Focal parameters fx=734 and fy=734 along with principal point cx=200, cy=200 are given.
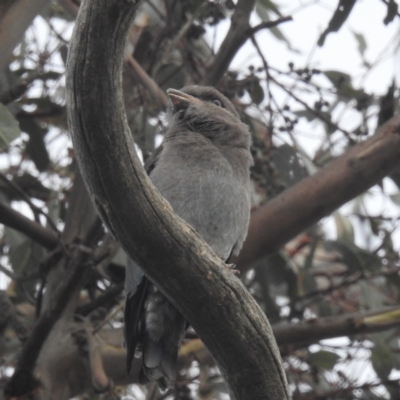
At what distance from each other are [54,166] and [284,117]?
55.6 inches

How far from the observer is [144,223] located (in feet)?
6.53

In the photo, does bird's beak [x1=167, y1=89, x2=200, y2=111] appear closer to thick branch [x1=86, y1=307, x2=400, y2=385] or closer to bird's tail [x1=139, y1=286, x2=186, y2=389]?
bird's tail [x1=139, y1=286, x2=186, y2=389]

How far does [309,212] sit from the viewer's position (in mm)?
3436

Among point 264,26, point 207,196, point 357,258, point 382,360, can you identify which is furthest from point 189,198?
point 382,360

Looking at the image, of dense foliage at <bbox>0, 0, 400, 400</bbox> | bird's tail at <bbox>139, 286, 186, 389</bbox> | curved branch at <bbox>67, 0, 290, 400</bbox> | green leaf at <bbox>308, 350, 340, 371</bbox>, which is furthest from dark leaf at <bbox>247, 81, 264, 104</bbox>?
curved branch at <bbox>67, 0, 290, 400</bbox>

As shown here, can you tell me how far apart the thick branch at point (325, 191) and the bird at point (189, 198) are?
0.78 feet

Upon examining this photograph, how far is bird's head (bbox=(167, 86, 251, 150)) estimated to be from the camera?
3.48 meters

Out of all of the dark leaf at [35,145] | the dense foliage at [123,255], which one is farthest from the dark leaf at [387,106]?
the dark leaf at [35,145]

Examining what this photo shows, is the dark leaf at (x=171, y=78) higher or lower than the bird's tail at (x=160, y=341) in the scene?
higher

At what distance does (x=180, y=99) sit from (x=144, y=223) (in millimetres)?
1630

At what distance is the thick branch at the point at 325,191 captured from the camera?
11.3 feet

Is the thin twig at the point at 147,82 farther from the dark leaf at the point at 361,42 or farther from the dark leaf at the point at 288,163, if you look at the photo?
the dark leaf at the point at 361,42

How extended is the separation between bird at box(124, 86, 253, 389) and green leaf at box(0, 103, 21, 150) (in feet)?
2.02

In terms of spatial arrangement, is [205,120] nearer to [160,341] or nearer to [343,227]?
[160,341]
